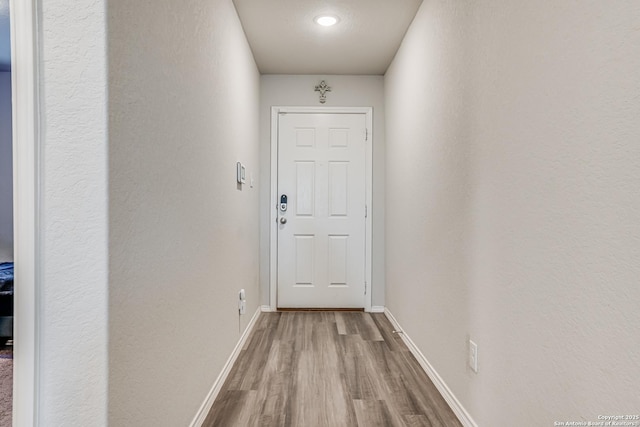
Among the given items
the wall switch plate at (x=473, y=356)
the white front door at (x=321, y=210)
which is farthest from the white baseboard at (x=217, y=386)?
the wall switch plate at (x=473, y=356)

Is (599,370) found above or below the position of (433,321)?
above

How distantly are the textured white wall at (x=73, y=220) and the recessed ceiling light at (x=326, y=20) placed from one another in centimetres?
190

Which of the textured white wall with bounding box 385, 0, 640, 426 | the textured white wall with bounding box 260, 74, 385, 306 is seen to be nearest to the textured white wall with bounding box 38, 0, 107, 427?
the textured white wall with bounding box 385, 0, 640, 426

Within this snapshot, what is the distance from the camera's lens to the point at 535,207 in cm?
113

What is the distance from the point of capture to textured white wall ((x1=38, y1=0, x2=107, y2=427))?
874mm

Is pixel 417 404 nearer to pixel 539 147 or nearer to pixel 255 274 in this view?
pixel 539 147

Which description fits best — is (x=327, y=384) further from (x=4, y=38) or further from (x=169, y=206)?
(x=4, y=38)

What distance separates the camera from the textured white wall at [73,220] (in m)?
0.87

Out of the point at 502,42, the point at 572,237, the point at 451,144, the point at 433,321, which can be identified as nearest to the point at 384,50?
the point at 451,144

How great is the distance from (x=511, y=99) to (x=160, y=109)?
1.21 m

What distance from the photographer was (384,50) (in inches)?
118

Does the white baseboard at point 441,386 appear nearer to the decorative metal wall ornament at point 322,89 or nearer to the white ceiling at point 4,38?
the white ceiling at point 4,38

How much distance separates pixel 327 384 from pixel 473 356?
2.75 feet

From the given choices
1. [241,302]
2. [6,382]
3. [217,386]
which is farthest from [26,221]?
[241,302]
